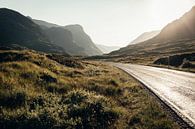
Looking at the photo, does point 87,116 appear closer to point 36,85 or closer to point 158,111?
point 158,111

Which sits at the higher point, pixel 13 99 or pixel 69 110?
pixel 13 99

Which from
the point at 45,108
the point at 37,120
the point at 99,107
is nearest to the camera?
the point at 37,120

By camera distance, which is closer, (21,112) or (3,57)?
(21,112)

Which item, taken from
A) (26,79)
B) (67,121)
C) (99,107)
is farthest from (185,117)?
(26,79)

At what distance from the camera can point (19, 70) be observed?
54.1 ft

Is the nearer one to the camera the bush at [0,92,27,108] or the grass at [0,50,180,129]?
the grass at [0,50,180,129]

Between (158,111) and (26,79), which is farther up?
(26,79)

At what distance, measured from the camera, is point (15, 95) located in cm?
1120

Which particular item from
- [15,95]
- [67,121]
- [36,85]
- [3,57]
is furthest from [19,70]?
[67,121]

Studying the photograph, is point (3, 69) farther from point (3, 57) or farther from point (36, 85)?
point (3, 57)

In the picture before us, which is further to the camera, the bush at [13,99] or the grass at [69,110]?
the bush at [13,99]

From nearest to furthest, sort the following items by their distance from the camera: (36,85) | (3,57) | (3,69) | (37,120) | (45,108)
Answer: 1. (37,120)
2. (45,108)
3. (36,85)
4. (3,69)
5. (3,57)

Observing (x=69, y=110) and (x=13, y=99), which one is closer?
(x=69, y=110)

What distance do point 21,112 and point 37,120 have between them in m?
0.87
